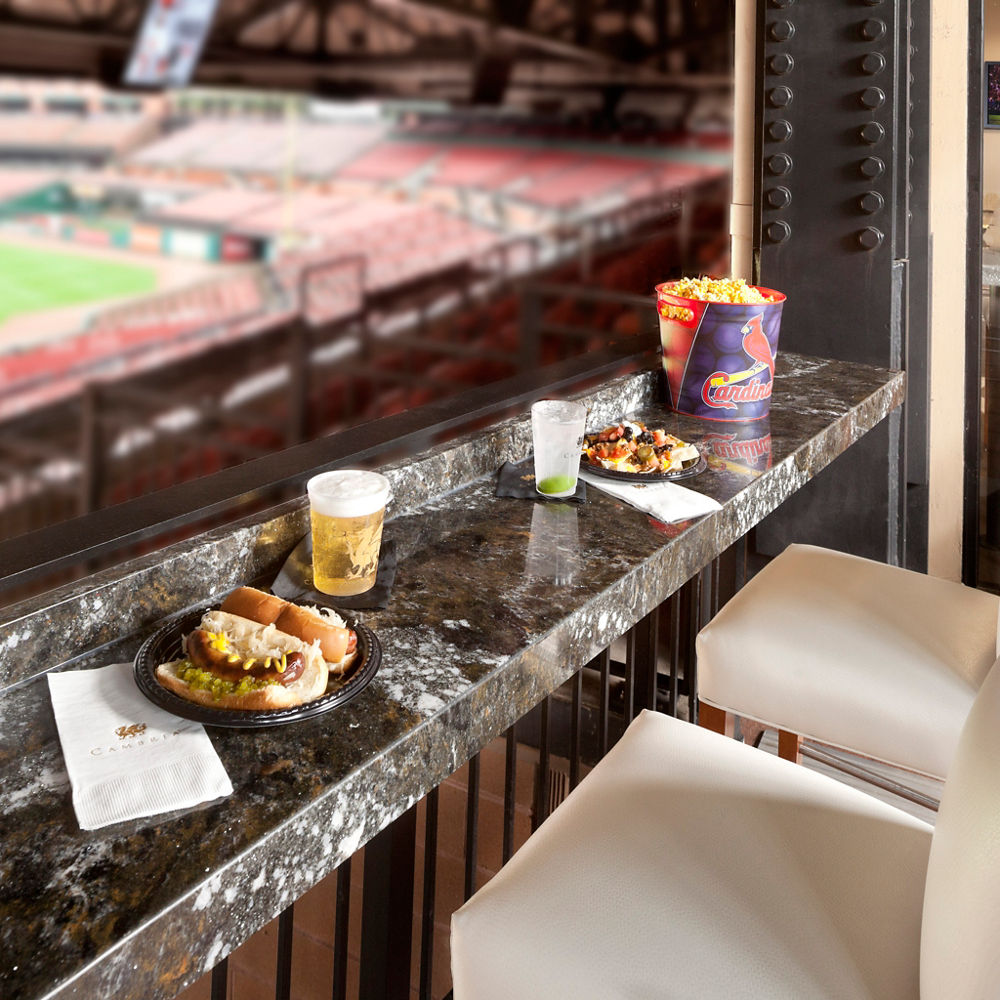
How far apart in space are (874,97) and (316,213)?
4.39 feet

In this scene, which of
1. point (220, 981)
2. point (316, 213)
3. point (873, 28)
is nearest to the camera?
point (220, 981)

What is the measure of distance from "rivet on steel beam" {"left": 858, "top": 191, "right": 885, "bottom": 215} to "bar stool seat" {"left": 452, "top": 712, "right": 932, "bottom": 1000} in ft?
5.49

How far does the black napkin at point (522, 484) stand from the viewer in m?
1.59

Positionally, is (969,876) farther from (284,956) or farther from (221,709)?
(284,956)

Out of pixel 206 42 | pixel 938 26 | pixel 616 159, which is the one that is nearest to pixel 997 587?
pixel 938 26

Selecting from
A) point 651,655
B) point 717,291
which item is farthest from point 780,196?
point 651,655

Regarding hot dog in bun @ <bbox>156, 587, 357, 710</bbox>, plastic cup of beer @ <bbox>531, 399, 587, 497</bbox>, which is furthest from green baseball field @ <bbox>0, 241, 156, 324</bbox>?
plastic cup of beer @ <bbox>531, 399, 587, 497</bbox>

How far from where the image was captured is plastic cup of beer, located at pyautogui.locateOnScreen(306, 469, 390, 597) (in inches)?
46.0

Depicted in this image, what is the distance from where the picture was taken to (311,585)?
1.24 metres

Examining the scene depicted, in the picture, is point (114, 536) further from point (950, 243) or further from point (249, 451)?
point (950, 243)

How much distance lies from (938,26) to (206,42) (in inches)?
81.4

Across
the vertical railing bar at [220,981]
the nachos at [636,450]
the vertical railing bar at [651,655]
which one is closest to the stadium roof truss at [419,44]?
the nachos at [636,450]

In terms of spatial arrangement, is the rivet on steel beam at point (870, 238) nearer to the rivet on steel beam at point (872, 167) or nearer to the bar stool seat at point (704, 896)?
the rivet on steel beam at point (872, 167)

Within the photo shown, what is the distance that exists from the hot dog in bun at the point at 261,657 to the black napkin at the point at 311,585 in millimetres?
109
